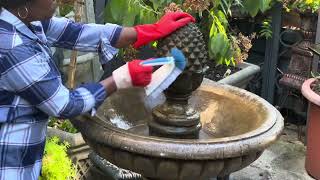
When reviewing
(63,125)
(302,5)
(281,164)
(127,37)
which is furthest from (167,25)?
(302,5)

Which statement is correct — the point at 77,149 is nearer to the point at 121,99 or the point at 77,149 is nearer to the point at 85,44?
the point at 121,99

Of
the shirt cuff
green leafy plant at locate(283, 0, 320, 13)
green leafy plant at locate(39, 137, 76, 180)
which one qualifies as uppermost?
the shirt cuff

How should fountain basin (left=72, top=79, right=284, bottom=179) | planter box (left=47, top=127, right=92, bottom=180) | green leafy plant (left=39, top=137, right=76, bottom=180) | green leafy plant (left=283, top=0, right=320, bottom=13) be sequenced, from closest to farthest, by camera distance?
1. fountain basin (left=72, top=79, right=284, bottom=179)
2. green leafy plant (left=39, top=137, right=76, bottom=180)
3. planter box (left=47, top=127, right=92, bottom=180)
4. green leafy plant (left=283, top=0, right=320, bottom=13)

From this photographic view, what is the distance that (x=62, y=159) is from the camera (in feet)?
8.39

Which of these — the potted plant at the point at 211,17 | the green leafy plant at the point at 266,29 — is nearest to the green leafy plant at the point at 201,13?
Result: the potted plant at the point at 211,17

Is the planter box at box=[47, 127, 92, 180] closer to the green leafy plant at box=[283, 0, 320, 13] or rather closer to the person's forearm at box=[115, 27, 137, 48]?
the person's forearm at box=[115, 27, 137, 48]

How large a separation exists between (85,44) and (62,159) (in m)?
0.70

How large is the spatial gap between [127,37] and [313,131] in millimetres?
1929

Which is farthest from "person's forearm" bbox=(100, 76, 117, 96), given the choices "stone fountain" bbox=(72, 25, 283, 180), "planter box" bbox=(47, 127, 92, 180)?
"planter box" bbox=(47, 127, 92, 180)

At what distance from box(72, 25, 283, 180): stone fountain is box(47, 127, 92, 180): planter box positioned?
52 centimetres

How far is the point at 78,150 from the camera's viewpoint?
2834mm

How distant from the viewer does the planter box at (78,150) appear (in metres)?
2.76

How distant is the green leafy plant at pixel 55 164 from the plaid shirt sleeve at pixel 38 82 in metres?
0.82

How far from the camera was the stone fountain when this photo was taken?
5.76ft
